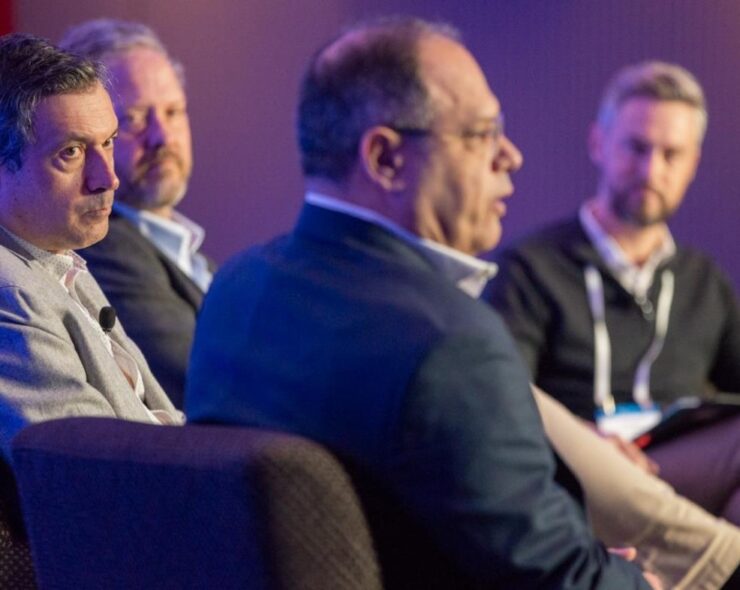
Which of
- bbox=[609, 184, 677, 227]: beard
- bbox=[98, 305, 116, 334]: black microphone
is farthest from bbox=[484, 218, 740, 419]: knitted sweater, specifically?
bbox=[98, 305, 116, 334]: black microphone

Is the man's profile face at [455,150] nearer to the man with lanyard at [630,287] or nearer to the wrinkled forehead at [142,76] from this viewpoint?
the wrinkled forehead at [142,76]

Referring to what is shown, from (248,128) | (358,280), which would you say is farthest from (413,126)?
(248,128)

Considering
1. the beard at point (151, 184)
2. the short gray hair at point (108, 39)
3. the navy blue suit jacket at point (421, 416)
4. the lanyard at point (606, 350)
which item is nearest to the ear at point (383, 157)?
the navy blue suit jacket at point (421, 416)

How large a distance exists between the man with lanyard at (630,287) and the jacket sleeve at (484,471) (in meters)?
1.86

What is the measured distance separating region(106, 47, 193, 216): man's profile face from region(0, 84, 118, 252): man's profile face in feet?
3.43

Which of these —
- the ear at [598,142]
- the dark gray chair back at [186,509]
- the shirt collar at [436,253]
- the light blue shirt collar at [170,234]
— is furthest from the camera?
the ear at [598,142]

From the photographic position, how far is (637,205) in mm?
3641

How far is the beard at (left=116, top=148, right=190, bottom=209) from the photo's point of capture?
119 inches

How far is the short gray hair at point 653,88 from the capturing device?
371 cm

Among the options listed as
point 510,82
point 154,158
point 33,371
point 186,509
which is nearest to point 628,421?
point 154,158

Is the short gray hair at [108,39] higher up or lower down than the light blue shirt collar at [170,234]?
higher up

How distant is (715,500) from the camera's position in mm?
2832

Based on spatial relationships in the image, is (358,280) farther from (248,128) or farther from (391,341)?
(248,128)

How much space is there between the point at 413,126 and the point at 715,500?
4.91 feet
